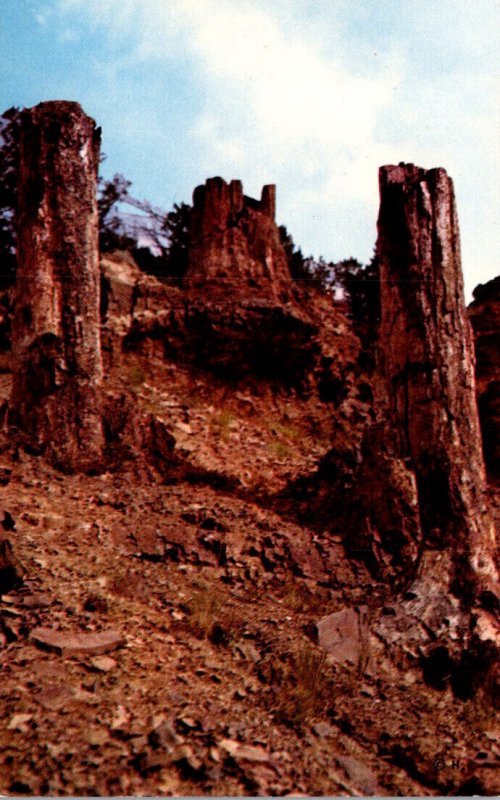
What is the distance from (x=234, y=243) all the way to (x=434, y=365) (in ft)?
25.3

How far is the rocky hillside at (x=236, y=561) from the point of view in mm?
3689

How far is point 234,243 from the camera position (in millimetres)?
13344

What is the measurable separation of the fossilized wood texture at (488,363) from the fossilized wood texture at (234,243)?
12.2 ft

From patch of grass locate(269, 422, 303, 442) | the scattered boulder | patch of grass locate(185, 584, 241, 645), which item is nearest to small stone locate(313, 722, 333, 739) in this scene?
the scattered boulder

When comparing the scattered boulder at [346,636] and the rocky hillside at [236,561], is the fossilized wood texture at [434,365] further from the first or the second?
→ the scattered boulder at [346,636]

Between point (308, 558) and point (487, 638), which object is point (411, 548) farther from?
point (487, 638)

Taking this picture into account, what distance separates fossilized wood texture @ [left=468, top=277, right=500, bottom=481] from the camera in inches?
412

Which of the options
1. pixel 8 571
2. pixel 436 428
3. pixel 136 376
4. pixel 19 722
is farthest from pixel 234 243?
pixel 19 722

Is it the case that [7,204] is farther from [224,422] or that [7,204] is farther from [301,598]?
[301,598]

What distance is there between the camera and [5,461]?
7188 millimetres

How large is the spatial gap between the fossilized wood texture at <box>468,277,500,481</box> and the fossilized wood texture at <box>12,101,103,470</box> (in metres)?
5.87

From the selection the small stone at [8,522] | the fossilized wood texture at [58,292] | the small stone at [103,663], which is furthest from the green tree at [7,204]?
the small stone at [103,663]

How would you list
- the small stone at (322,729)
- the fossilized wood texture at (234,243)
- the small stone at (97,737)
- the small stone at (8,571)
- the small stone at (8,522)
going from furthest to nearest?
1. the fossilized wood texture at (234,243)
2. the small stone at (8,522)
3. the small stone at (8,571)
4. the small stone at (322,729)
5. the small stone at (97,737)

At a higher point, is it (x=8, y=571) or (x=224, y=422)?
(x=224, y=422)
